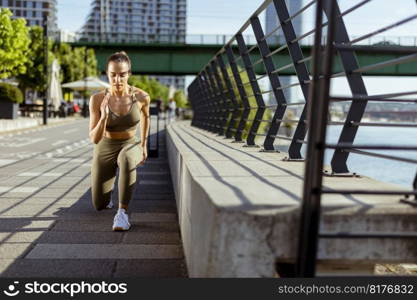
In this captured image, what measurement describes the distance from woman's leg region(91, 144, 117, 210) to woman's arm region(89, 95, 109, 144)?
31 centimetres

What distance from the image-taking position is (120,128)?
5547mm

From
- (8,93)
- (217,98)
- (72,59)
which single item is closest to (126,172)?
(217,98)

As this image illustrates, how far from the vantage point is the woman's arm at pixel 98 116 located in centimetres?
525

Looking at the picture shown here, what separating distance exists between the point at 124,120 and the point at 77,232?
1.01 meters

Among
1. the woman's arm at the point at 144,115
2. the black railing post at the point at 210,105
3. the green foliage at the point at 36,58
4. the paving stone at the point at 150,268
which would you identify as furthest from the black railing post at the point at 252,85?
the green foliage at the point at 36,58

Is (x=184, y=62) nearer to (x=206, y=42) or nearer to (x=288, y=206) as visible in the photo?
(x=206, y=42)

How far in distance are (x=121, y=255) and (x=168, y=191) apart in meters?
3.86

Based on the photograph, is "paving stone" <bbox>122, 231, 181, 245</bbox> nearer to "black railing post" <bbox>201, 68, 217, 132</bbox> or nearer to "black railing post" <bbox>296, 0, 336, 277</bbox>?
"black railing post" <bbox>296, 0, 336, 277</bbox>

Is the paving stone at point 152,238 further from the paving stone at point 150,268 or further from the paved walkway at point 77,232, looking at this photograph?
the paving stone at point 150,268

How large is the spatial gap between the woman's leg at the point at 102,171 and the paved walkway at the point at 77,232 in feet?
0.74

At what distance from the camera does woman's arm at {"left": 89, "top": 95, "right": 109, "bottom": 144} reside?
5250 mm

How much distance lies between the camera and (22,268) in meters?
4.08

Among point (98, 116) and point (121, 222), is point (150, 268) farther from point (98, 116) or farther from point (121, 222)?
point (98, 116)

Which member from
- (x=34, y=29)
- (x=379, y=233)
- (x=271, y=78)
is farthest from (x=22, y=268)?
(x=34, y=29)
